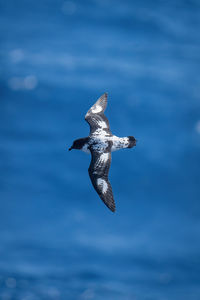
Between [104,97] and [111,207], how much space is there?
732 cm

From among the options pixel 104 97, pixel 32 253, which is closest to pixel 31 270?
pixel 32 253

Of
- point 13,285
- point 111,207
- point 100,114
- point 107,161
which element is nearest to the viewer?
point 111,207

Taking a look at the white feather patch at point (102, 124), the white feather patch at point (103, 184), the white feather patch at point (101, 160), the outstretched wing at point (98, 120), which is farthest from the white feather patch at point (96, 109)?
the white feather patch at point (103, 184)

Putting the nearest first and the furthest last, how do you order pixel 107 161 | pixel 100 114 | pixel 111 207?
pixel 111 207
pixel 107 161
pixel 100 114

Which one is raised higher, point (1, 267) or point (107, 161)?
point (1, 267)

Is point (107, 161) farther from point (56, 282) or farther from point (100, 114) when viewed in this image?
point (56, 282)

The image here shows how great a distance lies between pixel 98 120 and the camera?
2319 cm

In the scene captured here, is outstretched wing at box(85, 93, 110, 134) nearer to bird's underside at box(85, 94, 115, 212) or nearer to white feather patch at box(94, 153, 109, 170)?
bird's underside at box(85, 94, 115, 212)

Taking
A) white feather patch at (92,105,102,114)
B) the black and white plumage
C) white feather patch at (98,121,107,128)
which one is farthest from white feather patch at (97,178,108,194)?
white feather patch at (92,105,102,114)

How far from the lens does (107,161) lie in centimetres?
2077

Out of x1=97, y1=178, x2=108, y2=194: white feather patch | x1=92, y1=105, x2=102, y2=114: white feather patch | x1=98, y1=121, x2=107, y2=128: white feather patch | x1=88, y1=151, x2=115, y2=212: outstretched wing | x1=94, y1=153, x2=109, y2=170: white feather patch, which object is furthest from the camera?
x1=92, y1=105, x2=102, y2=114: white feather patch

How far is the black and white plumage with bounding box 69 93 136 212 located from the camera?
19906 mm

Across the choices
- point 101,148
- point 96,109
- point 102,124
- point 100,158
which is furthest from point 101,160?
point 96,109

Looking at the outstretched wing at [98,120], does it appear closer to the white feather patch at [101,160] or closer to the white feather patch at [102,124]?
the white feather patch at [102,124]
